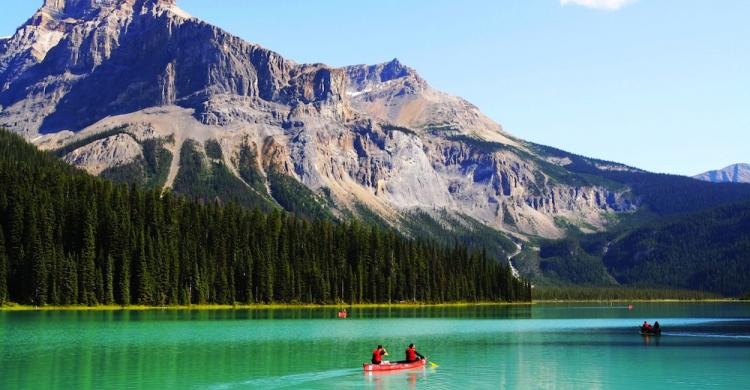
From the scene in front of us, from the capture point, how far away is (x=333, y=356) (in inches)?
A: 3157

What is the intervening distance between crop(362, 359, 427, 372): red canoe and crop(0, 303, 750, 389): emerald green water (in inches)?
43.3

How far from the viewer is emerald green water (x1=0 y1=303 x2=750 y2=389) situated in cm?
6244

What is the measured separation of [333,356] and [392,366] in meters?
10.8

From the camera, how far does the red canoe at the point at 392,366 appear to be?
228 ft

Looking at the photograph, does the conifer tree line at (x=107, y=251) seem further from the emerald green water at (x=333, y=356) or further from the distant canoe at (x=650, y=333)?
the distant canoe at (x=650, y=333)

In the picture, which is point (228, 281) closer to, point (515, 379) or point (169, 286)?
point (169, 286)

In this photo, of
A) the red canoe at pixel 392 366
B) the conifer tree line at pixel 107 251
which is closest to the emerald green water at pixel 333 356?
the red canoe at pixel 392 366

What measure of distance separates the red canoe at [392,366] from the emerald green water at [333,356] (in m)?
1.10

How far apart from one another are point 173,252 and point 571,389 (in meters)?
132

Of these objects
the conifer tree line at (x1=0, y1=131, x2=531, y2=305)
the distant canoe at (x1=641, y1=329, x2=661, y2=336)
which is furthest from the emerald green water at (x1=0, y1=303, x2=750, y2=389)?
the conifer tree line at (x1=0, y1=131, x2=531, y2=305)

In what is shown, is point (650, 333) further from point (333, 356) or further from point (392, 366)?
point (392, 366)

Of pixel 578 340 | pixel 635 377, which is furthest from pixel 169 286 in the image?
pixel 635 377

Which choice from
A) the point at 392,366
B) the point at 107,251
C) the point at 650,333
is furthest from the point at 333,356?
the point at 107,251

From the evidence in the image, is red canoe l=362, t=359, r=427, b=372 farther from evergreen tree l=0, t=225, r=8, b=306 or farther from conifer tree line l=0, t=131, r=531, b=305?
conifer tree line l=0, t=131, r=531, b=305
